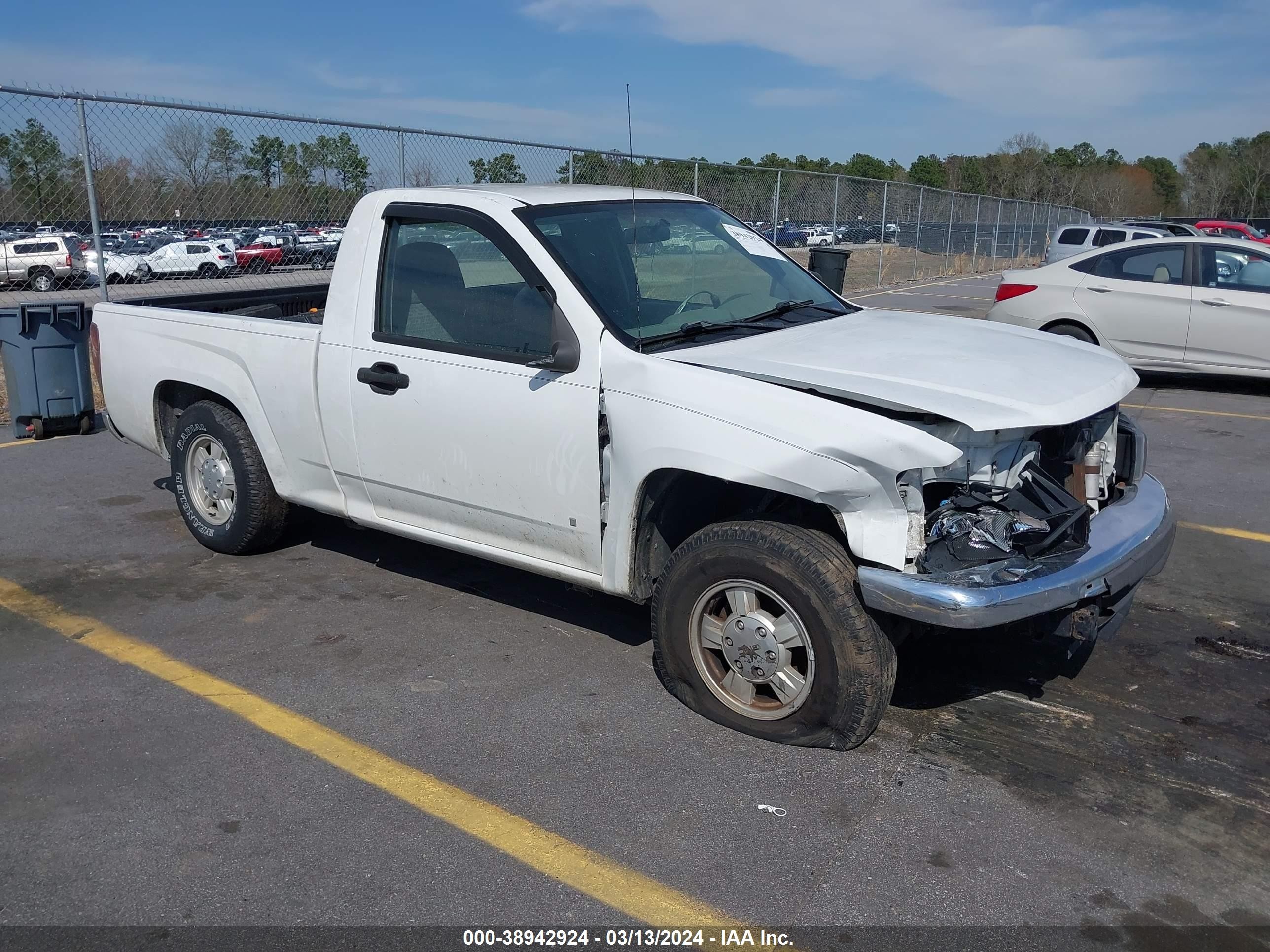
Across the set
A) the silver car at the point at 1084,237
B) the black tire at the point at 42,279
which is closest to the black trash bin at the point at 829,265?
the black tire at the point at 42,279

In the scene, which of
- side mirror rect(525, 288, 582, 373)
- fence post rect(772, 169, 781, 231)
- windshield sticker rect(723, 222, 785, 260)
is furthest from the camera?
fence post rect(772, 169, 781, 231)

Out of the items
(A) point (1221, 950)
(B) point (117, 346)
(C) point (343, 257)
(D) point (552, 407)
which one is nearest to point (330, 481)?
(C) point (343, 257)

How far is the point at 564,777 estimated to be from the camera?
359 cm

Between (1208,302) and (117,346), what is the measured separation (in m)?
9.76

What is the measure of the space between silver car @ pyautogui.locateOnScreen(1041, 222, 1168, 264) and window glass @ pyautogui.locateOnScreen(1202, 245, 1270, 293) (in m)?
9.91

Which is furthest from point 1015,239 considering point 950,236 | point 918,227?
point 918,227

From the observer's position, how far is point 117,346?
606cm

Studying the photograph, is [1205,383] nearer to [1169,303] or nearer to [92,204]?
[1169,303]

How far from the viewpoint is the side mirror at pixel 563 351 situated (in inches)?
156

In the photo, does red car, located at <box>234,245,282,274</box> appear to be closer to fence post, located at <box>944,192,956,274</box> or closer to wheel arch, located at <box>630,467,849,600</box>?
wheel arch, located at <box>630,467,849,600</box>

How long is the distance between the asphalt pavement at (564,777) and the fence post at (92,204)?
4.95 m

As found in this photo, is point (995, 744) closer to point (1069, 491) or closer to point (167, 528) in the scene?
point (1069, 491)

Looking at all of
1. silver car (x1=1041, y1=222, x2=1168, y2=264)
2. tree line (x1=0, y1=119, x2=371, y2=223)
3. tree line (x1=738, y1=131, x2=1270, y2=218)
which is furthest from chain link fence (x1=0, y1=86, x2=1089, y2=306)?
tree line (x1=738, y1=131, x2=1270, y2=218)

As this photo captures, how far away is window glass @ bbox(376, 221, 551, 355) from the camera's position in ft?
14.0
